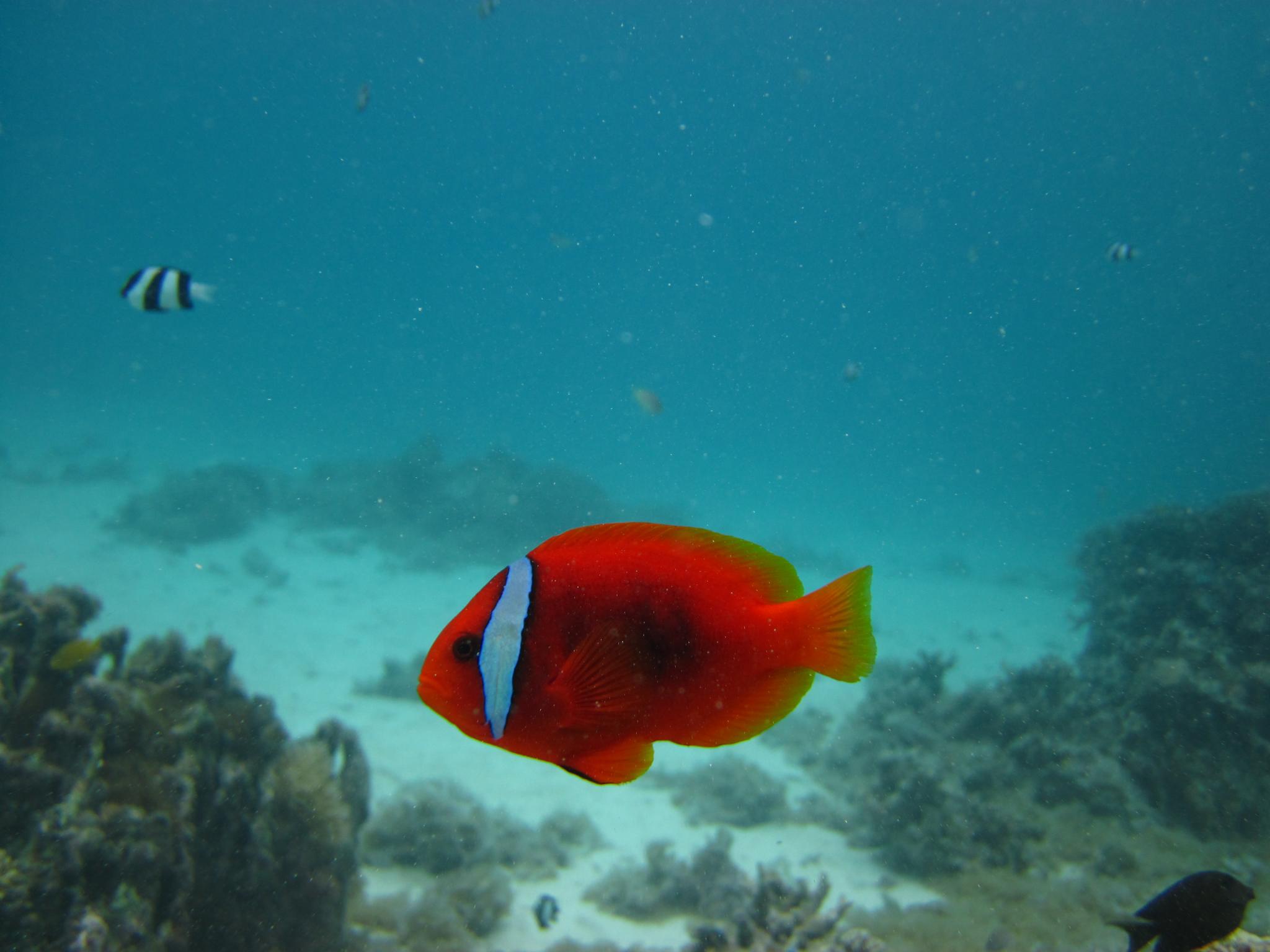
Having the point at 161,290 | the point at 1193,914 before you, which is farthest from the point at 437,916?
the point at 161,290

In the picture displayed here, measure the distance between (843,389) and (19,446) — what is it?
150 meters

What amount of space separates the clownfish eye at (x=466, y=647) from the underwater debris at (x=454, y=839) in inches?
242

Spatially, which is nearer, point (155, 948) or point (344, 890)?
point (155, 948)

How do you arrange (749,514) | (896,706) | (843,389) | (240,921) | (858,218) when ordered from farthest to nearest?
1. (843,389)
2. (858,218)
3. (749,514)
4. (896,706)
5. (240,921)

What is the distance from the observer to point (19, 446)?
29.0m

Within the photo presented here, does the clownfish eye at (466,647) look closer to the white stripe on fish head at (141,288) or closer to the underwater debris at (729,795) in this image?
the white stripe on fish head at (141,288)

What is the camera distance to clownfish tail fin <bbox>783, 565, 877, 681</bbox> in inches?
38.1

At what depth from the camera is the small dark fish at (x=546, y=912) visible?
4973 mm

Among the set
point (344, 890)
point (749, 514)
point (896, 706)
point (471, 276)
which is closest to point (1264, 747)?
point (896, 706)

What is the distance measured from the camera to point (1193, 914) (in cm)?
192

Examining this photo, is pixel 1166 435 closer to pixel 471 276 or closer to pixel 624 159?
pixel 624 159

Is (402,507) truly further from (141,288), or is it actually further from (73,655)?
(73,655)

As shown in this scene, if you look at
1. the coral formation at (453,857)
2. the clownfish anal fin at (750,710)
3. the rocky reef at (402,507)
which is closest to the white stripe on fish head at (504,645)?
the clownfish anal fin at (750,710)

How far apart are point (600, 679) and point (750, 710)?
273mm
